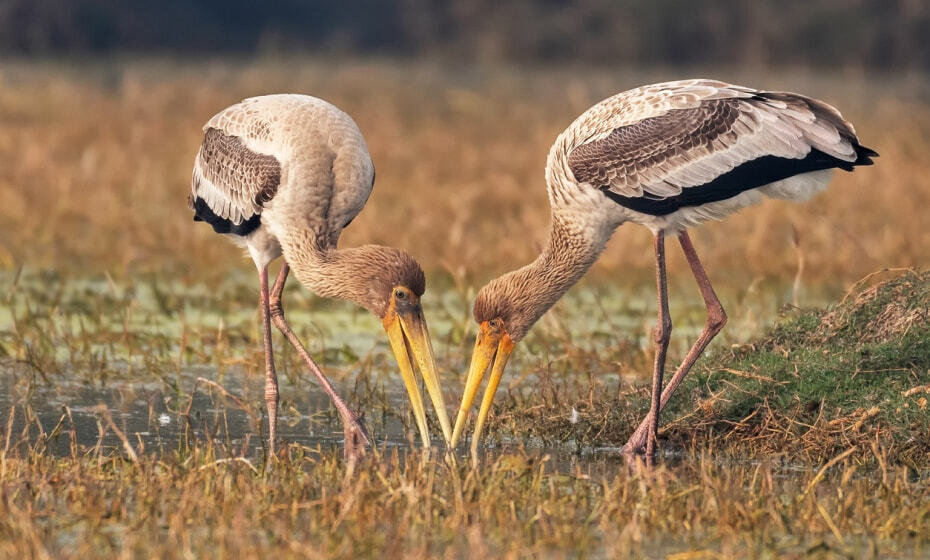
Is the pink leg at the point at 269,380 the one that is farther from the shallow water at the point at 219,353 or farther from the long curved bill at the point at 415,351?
the long curved bill at the point at 415,351

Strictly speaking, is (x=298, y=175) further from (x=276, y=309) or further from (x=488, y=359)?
(x=488, y=359)

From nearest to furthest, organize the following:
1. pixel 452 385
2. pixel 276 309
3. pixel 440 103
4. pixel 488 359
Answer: pixel 488 359 < pixel 276 309 < pixel 452 385 < pixel 440 103

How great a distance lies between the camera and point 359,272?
18.6ft

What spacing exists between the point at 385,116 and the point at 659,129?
954 centimetres

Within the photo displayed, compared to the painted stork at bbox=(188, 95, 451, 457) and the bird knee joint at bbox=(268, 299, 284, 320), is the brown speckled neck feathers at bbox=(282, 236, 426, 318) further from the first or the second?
the bird knee joint at bbox=(268, 299, 284, 320)

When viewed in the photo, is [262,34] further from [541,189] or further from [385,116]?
[541,189]

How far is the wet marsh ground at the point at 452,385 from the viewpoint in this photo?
4.26 m

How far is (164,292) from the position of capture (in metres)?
8.69

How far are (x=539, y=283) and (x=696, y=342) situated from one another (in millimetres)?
601

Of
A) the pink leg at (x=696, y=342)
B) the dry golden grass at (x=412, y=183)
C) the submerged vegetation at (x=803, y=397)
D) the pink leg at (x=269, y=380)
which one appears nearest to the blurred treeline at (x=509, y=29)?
the dry golden grass at (x=412, y=183)

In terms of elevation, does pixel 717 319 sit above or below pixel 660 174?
below

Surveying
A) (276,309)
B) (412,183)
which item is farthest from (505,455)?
(412,183)

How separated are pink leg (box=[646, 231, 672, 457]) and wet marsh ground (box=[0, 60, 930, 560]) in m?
0.14

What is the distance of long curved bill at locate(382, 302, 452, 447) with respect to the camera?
18.3 ft
